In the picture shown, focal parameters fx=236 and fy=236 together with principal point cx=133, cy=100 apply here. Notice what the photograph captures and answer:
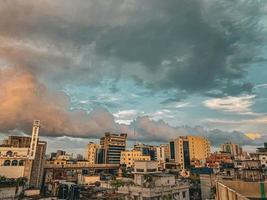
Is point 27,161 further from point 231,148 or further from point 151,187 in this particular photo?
point 231,148

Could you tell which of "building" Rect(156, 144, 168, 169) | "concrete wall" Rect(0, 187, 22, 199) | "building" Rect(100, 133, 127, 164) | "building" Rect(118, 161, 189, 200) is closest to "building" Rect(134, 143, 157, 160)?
"building" Rect(156, 144, 168, 169)

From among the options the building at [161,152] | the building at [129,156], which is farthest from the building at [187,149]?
the building at [129,156]

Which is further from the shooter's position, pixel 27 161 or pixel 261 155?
pixel 261 155

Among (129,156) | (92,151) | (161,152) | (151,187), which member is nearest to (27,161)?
(151,187)

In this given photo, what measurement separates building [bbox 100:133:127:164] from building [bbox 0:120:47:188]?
7147cm

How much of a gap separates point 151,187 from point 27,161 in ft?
161

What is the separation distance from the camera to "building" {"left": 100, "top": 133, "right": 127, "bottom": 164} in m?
152

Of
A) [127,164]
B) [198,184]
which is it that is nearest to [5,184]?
[198,184]

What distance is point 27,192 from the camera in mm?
59688

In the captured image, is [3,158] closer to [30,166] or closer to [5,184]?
[30,166]

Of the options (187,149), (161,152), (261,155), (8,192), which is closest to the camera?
(8,192)

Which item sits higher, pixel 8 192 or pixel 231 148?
pixel 231 148

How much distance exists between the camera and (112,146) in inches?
6058

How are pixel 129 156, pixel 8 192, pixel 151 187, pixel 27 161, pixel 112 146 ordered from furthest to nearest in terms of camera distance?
pixel 112 146 → pixel 129 156 → pixel 27 161 → pixel 8 192 → pixel 151 187
